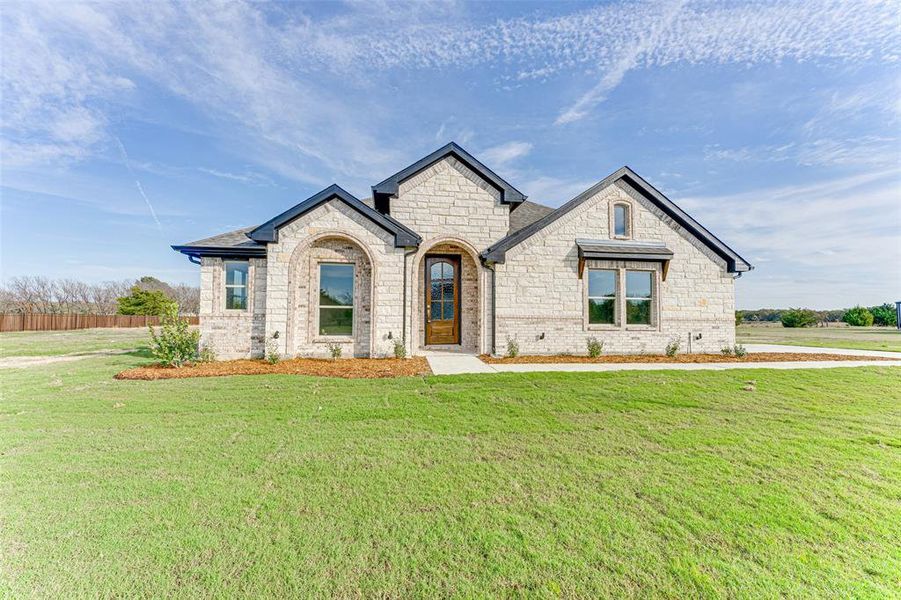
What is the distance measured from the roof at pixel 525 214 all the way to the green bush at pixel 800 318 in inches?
1033

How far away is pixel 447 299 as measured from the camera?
13312 mm

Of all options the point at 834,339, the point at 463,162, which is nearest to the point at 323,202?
the point at 463,162

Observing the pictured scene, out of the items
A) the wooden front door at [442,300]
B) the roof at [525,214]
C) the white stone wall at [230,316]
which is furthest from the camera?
the roof at [525,214]

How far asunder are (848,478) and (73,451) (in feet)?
28.0

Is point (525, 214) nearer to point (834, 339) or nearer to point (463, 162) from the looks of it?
point (463, 162)

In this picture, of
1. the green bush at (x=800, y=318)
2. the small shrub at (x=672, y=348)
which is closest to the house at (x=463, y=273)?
the small shrub at (x=672, y=348)

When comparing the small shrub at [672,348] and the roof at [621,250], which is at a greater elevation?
the roof at [621,250]

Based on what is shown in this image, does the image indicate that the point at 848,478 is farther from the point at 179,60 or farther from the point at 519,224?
the point at 179,60

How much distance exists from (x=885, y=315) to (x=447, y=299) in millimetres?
38239

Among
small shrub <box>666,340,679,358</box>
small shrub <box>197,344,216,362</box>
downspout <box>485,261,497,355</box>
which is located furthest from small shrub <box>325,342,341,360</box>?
small shrub <box>666,340,679,358</box>

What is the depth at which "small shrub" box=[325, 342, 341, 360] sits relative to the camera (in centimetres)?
1078

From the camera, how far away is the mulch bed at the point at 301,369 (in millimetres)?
8570

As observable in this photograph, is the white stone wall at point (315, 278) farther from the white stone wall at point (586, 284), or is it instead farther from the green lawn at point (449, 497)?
the green lawn at point (449, 497)

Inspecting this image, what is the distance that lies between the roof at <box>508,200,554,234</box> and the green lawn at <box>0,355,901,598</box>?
27.9 ft
